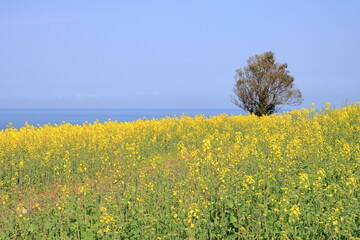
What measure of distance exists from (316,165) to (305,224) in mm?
4049

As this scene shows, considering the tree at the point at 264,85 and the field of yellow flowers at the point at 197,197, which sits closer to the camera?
the field of yellow flowers at the point at 197,197

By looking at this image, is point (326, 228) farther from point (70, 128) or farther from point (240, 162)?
point (70, 128)

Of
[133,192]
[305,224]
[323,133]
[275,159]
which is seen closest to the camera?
[305,224]

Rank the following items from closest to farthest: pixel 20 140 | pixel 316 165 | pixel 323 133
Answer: pixel 316 165 → pixel 20 140 → pixel 323 133

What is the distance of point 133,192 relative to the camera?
922cm

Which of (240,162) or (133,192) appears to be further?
(240,162)

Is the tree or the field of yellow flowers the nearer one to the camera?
the field of yellow flowers

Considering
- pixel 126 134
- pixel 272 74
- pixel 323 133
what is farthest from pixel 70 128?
pixel 272 74

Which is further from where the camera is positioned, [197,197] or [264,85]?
[264,85]

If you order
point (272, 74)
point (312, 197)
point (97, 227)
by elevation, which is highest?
point (272, 74)

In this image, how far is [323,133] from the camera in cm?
1791

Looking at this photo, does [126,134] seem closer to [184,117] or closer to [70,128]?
Answer: [70,128]

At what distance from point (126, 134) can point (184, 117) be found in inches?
306

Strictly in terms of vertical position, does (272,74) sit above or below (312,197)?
above
